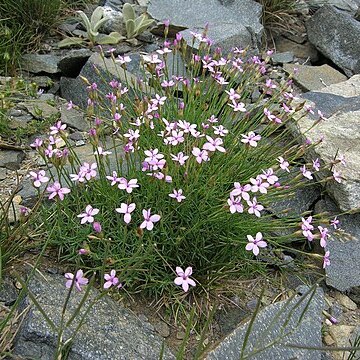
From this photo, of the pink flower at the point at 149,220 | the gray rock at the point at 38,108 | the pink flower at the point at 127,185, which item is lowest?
the gray rock at the point at 38,108

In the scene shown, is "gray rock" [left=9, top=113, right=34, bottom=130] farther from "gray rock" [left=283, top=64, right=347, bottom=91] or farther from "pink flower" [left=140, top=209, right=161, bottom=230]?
"gray rock" [left=283, top=64, right=347, bottom=91]

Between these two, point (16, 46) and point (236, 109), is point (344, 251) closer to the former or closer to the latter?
point (236, 109)

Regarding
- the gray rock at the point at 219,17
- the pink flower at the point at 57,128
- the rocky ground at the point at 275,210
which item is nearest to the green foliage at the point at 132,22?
the rocky ground at the point at 275,210

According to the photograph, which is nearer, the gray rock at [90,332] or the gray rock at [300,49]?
the gray rock at [90,332]

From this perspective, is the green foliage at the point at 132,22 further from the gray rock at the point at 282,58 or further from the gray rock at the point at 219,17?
the gray rock at the point at 282,58

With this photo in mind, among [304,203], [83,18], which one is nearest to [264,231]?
[304,203]

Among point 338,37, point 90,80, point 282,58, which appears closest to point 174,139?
point 90,80

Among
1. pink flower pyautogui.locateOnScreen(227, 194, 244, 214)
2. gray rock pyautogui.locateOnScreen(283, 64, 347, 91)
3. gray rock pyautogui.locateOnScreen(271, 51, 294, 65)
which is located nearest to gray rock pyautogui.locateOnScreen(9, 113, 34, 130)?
pink flower pyautogui.locateOnScreen(227, 194, 244, 214)
